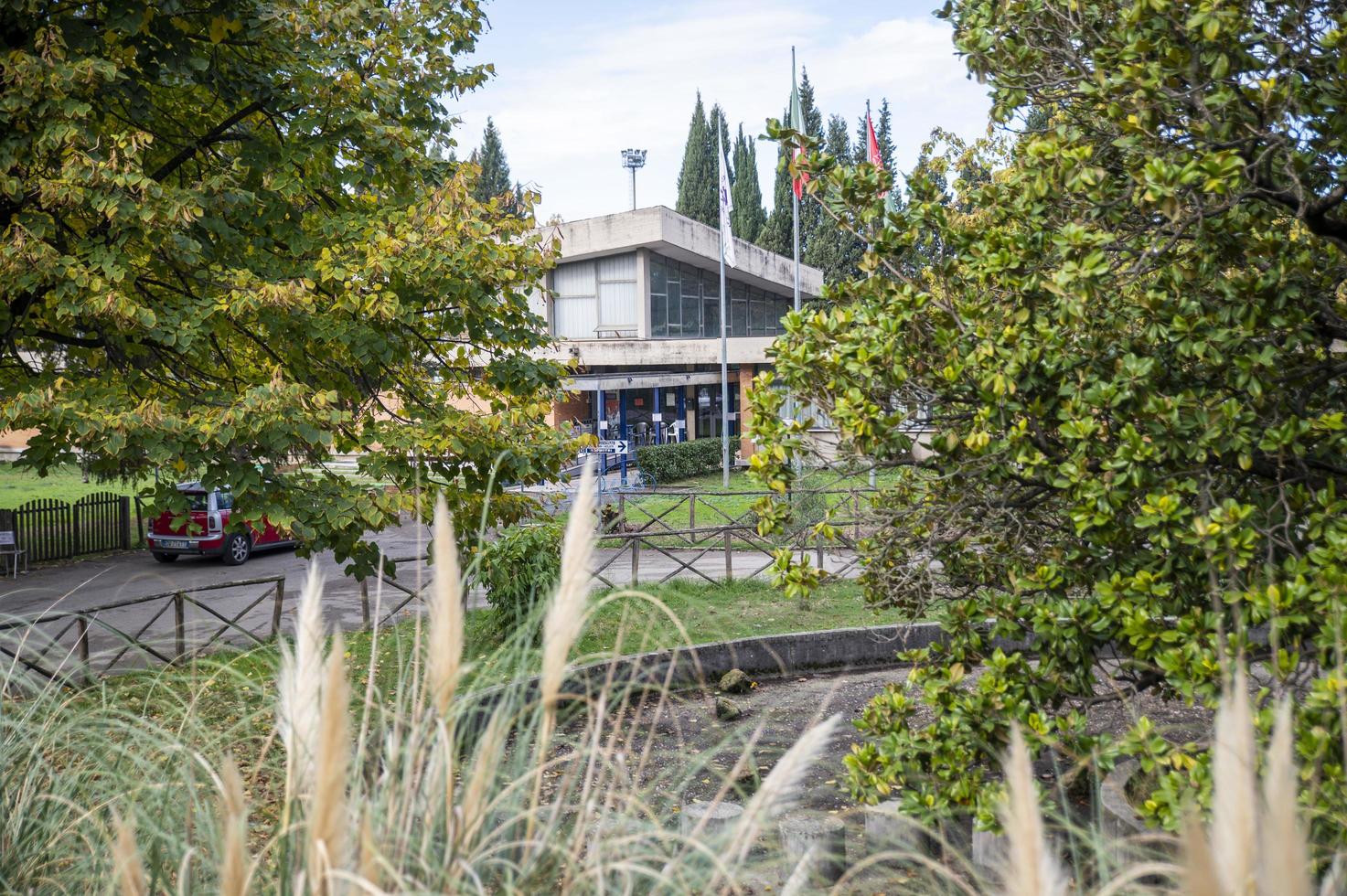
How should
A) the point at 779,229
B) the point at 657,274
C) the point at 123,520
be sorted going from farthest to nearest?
the point at 779,229
the point at 657,274
the point at 123,520

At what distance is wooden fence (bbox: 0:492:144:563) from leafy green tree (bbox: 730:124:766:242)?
4130cm

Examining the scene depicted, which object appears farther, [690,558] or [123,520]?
[123,520]

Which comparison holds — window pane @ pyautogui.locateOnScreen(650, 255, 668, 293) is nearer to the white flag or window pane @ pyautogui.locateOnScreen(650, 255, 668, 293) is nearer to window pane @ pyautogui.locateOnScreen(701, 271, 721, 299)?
window pane @ pyautogui.locateOnScreen(701, 271, 721, 299)

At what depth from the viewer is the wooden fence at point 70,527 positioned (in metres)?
19.1

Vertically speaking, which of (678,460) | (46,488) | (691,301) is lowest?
(46,488)

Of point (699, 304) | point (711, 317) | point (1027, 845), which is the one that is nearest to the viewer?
point (1027, 845)

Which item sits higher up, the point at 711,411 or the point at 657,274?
the point at 657,274

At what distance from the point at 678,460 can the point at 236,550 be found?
1456cm

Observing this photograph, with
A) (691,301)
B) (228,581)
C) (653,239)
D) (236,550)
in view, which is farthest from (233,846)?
(691,301)

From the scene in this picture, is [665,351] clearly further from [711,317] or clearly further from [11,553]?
[11,553]

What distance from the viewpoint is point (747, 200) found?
2311 inches

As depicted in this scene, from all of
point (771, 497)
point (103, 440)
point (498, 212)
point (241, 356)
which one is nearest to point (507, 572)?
point (241, 356)

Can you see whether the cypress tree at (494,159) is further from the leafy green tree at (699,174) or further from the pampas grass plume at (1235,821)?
the pampas grass plume at (1235,821)

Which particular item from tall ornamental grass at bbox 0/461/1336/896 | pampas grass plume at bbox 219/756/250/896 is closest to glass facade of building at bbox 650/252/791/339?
tall ornamental grass at bbox 0/461/1336/896
